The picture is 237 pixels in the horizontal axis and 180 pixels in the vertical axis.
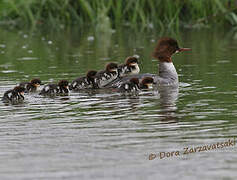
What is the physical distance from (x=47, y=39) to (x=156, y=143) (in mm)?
12938

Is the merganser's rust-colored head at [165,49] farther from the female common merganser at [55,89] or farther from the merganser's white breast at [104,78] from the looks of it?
the female common merganser at [55,89]

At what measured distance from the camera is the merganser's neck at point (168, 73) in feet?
29.7

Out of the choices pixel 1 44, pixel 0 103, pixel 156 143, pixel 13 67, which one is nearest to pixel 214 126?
pixel 156 143

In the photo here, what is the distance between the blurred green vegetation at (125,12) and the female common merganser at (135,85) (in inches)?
289

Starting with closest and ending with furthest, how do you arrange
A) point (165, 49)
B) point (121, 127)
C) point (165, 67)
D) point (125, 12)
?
1. point (121, 127)
2. point (165, 67)
3. point (165, 49)
4. point (125, 12)

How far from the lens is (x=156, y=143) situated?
5.24m

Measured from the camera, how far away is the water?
4.60m

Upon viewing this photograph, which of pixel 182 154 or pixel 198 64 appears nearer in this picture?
pixel 182 154

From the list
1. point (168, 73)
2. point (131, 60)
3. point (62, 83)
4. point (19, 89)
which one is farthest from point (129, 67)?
point (19, 89)

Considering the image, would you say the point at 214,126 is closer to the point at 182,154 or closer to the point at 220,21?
the point at 182,154

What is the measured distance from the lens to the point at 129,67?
31.6 feet

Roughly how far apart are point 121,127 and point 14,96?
2.33 metres

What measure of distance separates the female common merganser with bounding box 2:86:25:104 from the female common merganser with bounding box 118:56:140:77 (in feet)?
6.66

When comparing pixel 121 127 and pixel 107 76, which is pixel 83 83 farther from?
pixel 121 127
